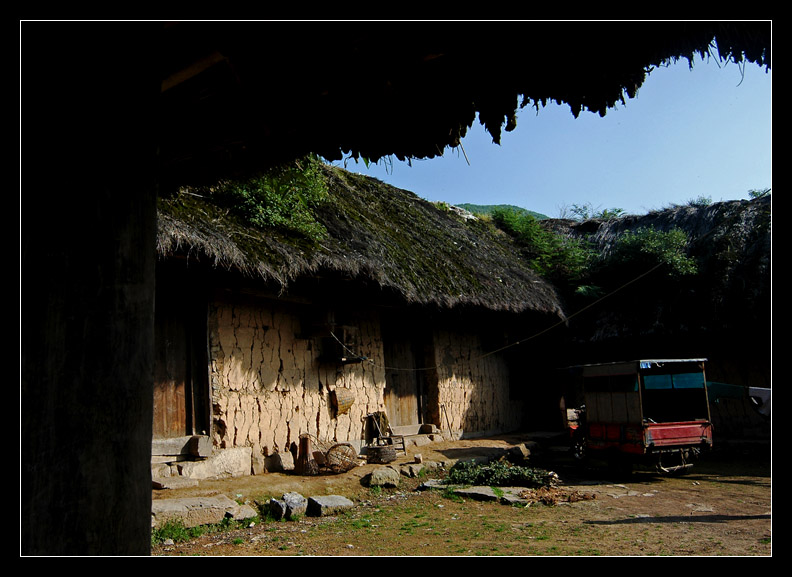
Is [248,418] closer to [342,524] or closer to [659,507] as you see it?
[342,524]

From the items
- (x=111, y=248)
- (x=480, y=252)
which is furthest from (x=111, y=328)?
(x=480, y=252)

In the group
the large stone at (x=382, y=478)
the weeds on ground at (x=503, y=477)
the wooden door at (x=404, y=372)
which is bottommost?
the weeds on ground at (x=503, y=477)

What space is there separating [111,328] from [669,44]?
221cm

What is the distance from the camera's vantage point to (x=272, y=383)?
737 centimetres

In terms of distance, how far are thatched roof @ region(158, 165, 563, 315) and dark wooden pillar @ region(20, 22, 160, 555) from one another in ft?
8.99

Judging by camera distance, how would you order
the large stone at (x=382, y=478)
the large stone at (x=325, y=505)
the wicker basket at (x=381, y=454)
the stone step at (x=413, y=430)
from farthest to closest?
the stone step at (x=413, y=430) < the wicker basket at (x=381, y=454) < the large stone at (x=382, y=478) < the large stone at (x=325, y=505)

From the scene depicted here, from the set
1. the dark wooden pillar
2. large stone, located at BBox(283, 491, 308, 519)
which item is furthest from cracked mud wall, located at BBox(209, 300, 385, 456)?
the dark wooden pillar

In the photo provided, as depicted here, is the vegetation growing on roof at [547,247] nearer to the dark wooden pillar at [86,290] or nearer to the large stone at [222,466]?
the large stone at [222,466]

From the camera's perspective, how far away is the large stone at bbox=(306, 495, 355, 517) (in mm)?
5676

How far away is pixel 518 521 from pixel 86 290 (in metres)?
4.75

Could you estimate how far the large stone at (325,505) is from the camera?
5.68m

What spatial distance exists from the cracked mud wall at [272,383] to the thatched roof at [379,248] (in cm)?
64

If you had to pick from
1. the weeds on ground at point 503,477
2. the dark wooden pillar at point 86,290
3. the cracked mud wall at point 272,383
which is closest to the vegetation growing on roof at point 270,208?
the cracked mud wall at point 272,383

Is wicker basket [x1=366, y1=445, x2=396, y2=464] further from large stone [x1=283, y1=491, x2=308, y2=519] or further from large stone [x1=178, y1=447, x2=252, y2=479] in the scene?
large stone [x1=283, y1=491, x2=308, y2=519]
